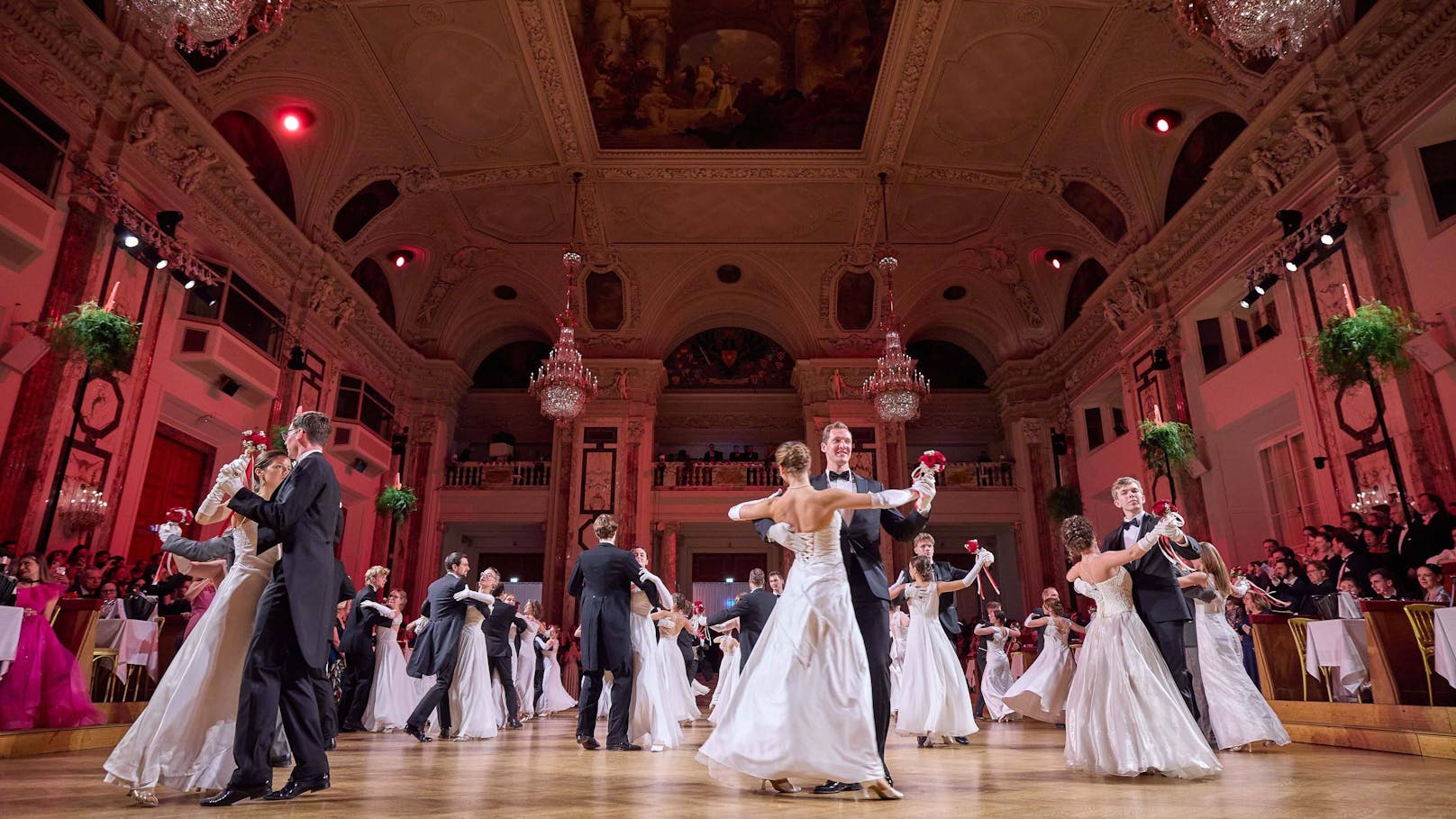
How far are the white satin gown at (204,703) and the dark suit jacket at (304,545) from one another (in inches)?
7.4

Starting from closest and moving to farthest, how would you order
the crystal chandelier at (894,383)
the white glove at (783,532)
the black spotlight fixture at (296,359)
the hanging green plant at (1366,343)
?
the white glove at (783,532) → the hanging green plant at (1366,343) → the crystal chandelier at (894,383) → the black spotlight fixture at (296,359)

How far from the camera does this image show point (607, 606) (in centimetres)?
562

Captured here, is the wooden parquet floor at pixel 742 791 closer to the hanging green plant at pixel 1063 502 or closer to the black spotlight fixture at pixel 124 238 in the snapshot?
the black spotlight fixture at pixel 124 238

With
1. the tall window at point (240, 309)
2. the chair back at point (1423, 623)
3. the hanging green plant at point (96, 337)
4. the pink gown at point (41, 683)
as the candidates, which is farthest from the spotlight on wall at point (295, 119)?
the chair back at point (1423, 623)

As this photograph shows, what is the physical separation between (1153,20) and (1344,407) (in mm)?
5146

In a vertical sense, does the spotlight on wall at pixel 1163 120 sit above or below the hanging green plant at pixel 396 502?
above

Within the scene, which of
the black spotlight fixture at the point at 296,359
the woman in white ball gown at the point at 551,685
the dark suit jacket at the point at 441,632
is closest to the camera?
the dark suit jacket at the point at 441,632

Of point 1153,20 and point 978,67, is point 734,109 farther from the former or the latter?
point 1153,20

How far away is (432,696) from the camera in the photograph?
20.6 feet

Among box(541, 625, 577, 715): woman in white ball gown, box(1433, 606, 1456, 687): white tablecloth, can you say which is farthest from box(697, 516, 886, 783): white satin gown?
box(541, 625, 577, 715): woman in white ball gown

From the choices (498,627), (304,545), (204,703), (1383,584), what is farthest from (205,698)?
(1383,584)

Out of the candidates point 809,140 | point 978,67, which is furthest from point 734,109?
point 978,67

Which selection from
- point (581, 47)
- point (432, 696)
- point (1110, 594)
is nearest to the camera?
point (1110, 594)

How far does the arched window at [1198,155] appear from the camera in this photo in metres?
10.5
